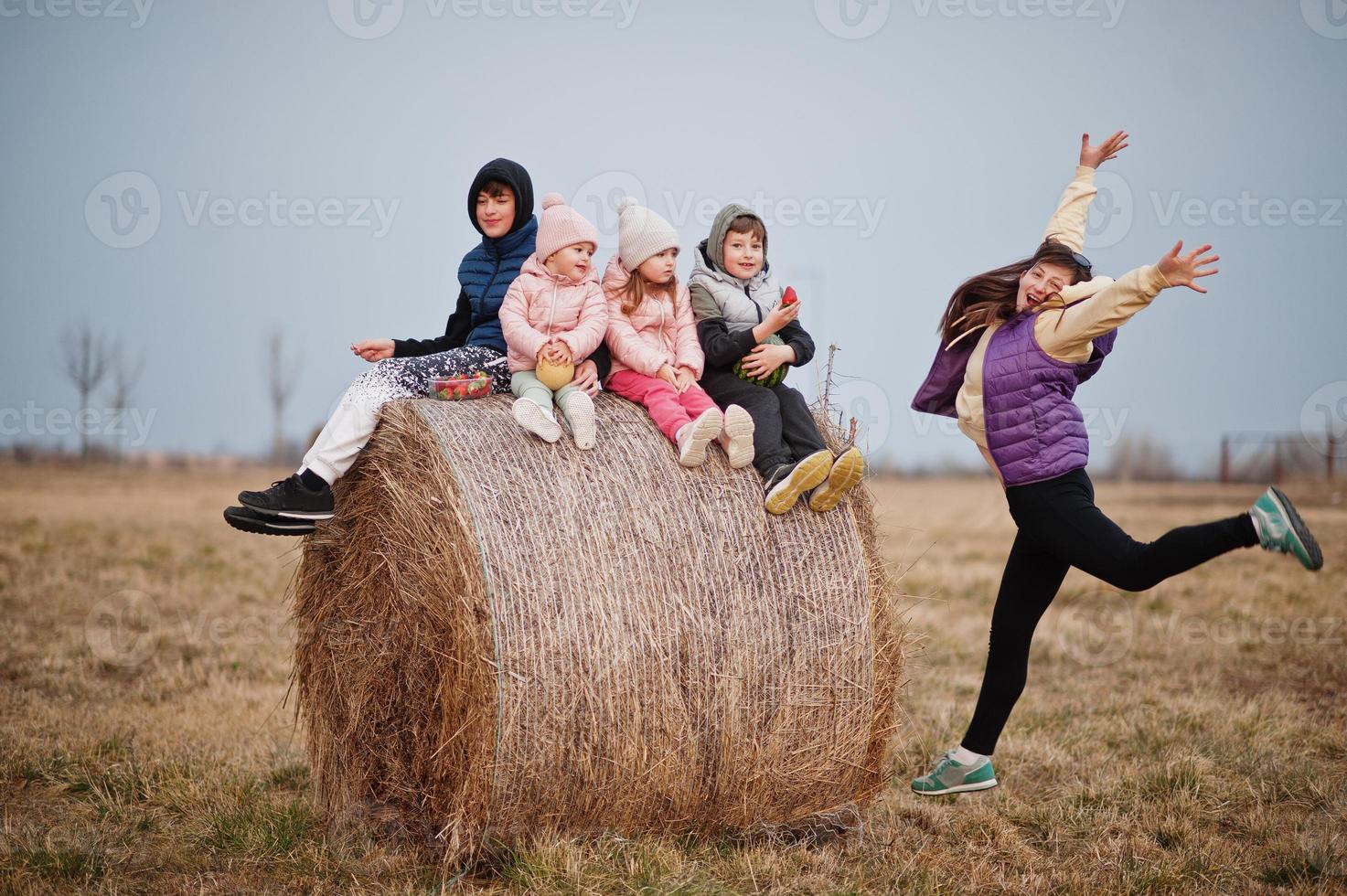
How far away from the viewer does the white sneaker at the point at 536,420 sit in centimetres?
494

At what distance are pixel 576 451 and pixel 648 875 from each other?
1709mm

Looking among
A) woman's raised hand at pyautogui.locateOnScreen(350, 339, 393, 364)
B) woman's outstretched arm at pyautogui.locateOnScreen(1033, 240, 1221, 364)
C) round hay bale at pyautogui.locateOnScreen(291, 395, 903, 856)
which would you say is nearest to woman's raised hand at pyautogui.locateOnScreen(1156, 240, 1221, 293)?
woman's outstretched arm at pyautogui.locateOnScreen(1033, 240, 1221, 364)

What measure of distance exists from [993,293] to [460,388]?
2.44 meters

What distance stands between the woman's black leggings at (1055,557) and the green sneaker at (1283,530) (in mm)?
70

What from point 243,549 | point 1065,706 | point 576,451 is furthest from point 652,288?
point 243,549

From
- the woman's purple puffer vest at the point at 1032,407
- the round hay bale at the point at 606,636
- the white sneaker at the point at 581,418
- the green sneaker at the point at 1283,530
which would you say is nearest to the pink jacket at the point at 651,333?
the round hay bale at the point at 606,636

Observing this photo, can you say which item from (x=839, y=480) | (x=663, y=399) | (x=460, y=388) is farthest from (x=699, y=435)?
(x=460, y=388)

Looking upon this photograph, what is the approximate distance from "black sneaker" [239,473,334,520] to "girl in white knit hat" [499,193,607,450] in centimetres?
106

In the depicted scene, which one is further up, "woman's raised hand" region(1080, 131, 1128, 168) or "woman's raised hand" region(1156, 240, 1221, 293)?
"woman's raised hand" region(1080, 131, 1128, 168)

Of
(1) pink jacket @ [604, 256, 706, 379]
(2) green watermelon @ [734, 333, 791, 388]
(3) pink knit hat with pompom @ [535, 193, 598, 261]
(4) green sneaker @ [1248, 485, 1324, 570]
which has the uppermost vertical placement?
(3) pink knit hat with pompom @ [535, 193, 598, 261]

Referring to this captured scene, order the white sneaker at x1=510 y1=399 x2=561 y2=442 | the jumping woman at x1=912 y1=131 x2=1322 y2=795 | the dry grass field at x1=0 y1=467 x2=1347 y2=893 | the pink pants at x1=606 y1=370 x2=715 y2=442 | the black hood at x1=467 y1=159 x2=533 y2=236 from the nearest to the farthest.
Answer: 1. the jumping woman at x1=912 y1=131 x2=1322 y2=795
2. the dry grass field at x1=0 y1=467 x2=1347 y2=893
3. the white sneaker at x1=510 y1=399 x2=561 y2=442
4. the pink pants at x1=606 y1=370 x2=715 y2=442
5. the black hood at x1=467 y1=159 x2=533 y2=236

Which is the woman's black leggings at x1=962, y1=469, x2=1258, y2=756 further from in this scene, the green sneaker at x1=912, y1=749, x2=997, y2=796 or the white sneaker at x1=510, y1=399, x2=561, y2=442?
the white sneaker at x1=510, y1=399, x2=561, y2=442

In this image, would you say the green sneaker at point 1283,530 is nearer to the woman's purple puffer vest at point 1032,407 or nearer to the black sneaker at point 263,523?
the woman's purple puffer vest at point 1032,407

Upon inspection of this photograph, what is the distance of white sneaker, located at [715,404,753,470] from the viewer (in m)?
5.10
